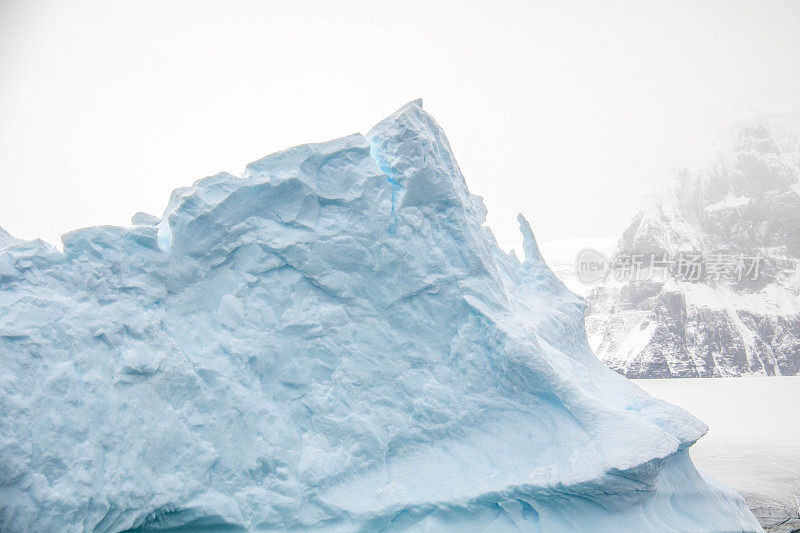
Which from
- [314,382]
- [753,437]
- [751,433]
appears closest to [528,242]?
[314,382]

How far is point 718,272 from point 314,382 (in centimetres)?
3367

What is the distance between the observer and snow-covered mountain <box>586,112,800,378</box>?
30594 millimetres

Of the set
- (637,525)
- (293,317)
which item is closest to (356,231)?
(293,317)

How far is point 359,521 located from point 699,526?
3.96 m

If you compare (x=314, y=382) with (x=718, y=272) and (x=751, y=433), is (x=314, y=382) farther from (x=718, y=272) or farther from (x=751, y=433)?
(x=718, y=272)

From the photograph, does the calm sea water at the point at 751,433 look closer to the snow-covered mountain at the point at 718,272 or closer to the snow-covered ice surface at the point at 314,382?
the snow-covered mountain at the point at 718,272

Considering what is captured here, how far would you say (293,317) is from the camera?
21.8 ft

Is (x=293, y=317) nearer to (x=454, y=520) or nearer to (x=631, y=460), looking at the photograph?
(x=454, y=520)

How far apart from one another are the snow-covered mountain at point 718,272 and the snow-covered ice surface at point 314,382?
2612 centimetres

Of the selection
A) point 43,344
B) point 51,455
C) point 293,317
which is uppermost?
→ point 43,344

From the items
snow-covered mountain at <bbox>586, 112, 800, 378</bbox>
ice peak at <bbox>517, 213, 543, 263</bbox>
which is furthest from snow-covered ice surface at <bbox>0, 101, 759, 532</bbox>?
snow-covered mountain at <bbox>586, 112, 800, 378</bbox>

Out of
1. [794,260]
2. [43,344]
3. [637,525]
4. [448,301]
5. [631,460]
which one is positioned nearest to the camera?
[43,344]

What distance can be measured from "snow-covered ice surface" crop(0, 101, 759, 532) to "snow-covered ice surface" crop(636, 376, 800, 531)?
2.60 metres

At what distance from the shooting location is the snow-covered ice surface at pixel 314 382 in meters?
5.32
